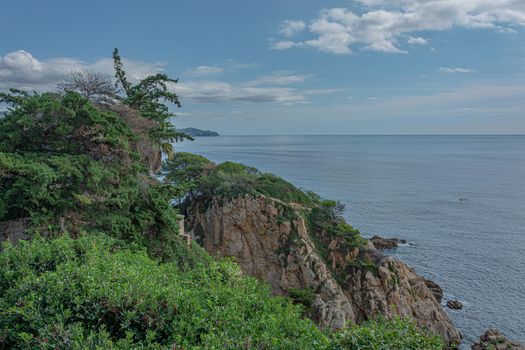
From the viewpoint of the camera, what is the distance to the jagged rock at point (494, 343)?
24469 millimetres

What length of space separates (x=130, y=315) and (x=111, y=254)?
13.4 feet

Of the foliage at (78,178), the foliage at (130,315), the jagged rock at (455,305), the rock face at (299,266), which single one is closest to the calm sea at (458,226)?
the jagged rock at (455,305)

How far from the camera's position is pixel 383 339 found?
248 inches

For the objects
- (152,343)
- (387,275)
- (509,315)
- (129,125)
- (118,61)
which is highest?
(118,61)

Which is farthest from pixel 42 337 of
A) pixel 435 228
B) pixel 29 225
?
pixel 435 228

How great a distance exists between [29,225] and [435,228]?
4408 centimetres

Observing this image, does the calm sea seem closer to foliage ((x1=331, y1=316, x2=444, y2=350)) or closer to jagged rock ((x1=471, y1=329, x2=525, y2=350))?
jagged rock ((x1=471, y1=329, x2=525, y2=350))

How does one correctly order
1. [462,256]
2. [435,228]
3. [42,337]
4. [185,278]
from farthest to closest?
1. [435,228]
2. [462,256]
3. [185,278]
4. [42,337]

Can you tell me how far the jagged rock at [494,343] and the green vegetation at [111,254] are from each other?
10.00 meters

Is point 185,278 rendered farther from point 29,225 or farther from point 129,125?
point 129,125

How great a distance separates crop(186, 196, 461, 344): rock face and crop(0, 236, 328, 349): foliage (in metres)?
19.3

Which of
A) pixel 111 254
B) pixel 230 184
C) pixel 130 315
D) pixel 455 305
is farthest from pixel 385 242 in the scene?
pixel 130 315

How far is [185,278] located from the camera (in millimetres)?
9359

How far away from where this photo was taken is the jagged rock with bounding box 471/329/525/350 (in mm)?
24469
